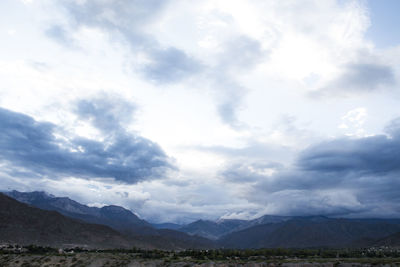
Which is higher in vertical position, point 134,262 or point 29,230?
point 29,230

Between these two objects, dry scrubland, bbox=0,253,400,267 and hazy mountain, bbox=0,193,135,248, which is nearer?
dry scrubland, bbox=0,253,400,267

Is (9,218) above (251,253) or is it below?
above

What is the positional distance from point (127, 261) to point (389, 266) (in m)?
59.4

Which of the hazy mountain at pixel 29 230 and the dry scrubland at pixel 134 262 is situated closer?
the dry scrubland at pixel 134 262

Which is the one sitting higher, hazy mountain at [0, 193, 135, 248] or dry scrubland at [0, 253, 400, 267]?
hazy mountain at [0, 193, 135, 248]

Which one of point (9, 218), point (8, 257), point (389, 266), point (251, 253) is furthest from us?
point (9, 218)

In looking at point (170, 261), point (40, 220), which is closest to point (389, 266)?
point (170, 261)

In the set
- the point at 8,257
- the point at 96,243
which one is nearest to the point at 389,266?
the point at 8,257

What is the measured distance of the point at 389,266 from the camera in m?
72.2

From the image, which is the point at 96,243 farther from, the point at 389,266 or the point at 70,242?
the point at 389,266

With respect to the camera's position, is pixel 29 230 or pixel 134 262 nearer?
pixel 134 262

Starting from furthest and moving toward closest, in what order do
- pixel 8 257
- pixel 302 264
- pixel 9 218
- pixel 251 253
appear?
pixel 9 218 → pixel 251 253 → pixel 8 257 → pixel 302 264

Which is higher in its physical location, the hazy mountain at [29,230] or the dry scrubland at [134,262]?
the hazy mountain at [29,230]

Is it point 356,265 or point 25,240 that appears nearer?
point 356,265
